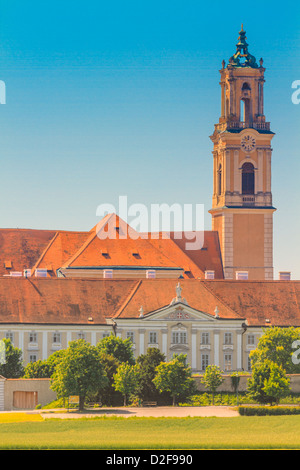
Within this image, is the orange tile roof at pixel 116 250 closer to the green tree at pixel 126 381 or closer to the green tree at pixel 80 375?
the green tree at pixel 126 381

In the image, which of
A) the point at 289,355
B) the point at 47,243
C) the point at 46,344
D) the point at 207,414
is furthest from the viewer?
the point at 47,243

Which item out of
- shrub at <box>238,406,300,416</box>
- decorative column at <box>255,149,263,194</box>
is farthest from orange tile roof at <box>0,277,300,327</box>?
shrub at <box>238,406,300,416</box>

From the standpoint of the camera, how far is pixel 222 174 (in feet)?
480

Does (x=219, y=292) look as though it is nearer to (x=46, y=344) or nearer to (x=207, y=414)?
(x=46, y=344)

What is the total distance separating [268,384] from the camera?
105m

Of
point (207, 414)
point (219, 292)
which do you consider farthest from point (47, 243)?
point (207, 414)

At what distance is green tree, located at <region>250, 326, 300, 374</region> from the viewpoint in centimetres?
11312

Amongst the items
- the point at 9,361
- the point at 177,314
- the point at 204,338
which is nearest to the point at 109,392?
the point at 9,361

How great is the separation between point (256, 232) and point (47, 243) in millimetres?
21321

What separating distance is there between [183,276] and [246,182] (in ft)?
42.6

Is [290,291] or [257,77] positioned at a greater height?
[257,77]

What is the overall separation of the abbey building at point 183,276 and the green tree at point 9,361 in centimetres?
539

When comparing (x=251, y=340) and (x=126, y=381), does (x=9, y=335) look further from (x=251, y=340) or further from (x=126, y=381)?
(x=251, y=340)

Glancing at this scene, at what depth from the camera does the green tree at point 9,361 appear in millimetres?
112875
